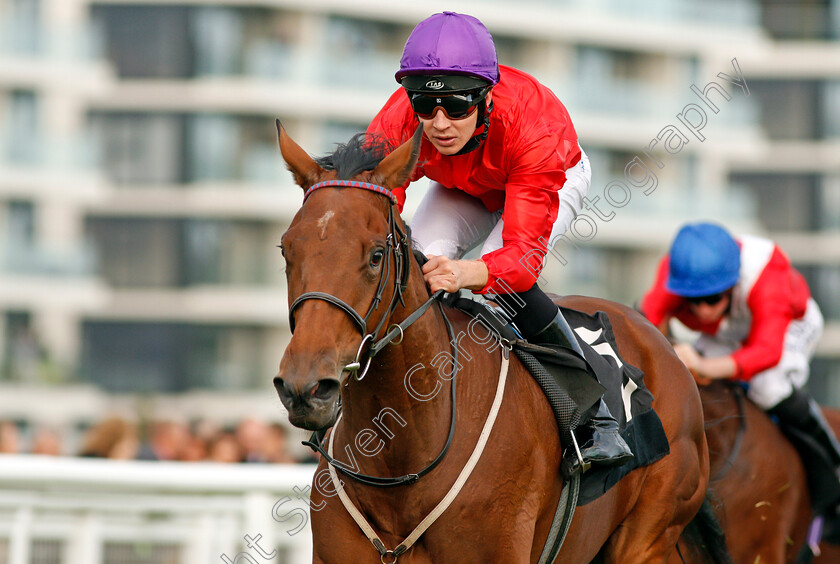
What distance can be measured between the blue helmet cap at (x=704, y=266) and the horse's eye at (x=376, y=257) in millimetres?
2872

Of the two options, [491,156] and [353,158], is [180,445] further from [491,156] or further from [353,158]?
[353,158]

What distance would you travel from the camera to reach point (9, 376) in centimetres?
2542

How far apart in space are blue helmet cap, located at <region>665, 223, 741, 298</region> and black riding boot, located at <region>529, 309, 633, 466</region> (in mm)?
1819

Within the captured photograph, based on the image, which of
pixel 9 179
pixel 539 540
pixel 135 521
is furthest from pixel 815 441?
pixel 9 179

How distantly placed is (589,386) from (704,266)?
1.94 m

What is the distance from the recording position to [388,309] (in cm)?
297

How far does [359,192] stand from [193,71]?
26.0 metres

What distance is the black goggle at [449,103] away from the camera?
336cm

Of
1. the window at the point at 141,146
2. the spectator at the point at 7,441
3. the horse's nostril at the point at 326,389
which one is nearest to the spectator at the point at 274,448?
the spectator at the point at 7,441

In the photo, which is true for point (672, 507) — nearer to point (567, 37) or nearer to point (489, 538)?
point (489, 538)

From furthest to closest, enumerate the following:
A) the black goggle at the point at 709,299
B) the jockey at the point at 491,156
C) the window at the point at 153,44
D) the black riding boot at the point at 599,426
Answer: the window at the point at 153,44 < the black goggle at the point at 709,299 < the black riding boot at the point at 599,426 < the jockey at the point at 491,156

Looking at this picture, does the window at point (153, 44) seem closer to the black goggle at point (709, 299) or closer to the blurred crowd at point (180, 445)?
the blurred crowd at point (180, 445)

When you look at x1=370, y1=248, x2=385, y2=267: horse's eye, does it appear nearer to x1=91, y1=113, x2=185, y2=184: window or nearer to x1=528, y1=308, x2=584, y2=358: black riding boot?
x1=528, y1=308, x2=584, y2=358: black riding boot

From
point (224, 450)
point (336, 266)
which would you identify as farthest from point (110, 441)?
point (336, 266)
